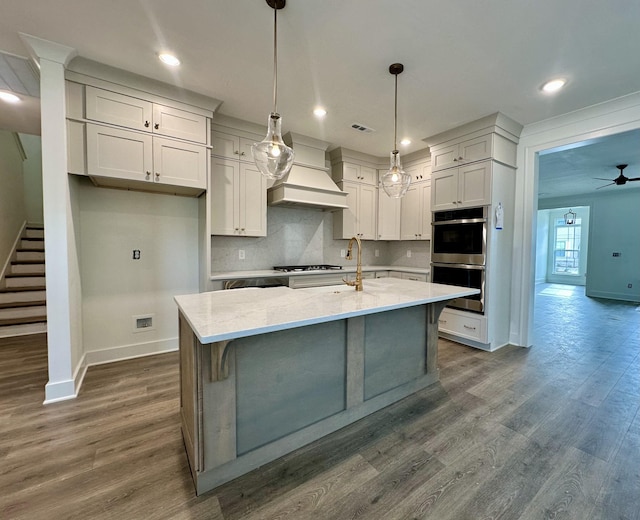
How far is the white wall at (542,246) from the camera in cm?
1038

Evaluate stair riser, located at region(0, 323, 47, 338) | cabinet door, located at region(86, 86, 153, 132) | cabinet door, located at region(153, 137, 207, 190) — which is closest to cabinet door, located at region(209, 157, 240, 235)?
cabinet door, located at region(153, 137, 207, 190)

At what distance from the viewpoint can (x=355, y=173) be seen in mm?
4578

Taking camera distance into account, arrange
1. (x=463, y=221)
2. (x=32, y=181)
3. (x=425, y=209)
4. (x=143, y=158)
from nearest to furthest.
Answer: (x=143, y=158)
(x=463, y=221)
(x=425, y=209)
(x=32, y=181)

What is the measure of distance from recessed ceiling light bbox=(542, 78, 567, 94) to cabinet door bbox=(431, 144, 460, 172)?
1.05 meters

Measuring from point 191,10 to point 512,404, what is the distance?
3.65 metres

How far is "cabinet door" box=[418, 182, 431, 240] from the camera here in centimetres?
438

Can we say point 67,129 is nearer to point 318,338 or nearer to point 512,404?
point 318,338

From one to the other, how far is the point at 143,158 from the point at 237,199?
3.49 feet

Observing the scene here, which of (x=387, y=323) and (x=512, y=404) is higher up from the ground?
(x=387, y=323)

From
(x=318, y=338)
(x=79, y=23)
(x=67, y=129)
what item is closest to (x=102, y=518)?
(x=318, y=338)

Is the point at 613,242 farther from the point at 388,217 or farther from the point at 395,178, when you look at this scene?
the point at 395,178

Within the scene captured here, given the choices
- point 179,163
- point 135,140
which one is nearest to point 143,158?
point 135,140

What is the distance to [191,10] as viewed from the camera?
184cm

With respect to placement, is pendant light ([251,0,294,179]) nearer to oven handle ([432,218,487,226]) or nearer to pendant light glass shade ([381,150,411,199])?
pendant light glass shade ([381,150,411,199])
